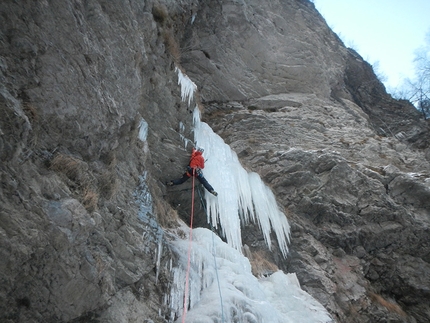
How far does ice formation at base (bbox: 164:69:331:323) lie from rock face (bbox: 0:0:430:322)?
351mm

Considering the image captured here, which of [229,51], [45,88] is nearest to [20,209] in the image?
[45,88]

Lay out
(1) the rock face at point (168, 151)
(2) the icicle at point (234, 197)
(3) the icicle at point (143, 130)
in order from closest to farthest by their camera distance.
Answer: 1. (1) the rock face at point (168, 151)
2. (3) the icicle at point (143, 130)
3. (2) the icicle at point (234, 197)

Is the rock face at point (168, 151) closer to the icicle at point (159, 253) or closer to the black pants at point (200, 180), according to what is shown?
the icicle at point (159, 253)

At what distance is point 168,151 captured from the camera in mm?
7203

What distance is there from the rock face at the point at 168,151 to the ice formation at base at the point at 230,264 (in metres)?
0.35

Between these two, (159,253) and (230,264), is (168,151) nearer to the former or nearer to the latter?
(230,264)

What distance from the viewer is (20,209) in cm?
264

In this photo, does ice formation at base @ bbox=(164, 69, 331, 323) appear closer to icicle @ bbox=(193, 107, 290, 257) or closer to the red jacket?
icicle @ bbox=(193, 107, 290, 257)

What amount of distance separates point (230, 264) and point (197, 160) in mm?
2585

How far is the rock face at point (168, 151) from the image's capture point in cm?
291

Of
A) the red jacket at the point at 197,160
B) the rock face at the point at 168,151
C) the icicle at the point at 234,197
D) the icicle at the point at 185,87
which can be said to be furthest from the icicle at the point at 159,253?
the icicle at the point at 185,87

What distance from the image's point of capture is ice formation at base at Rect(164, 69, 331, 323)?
4219 mm

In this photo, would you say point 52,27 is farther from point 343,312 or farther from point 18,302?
point 343,312

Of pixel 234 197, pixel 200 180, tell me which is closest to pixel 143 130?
pixel 200 180
